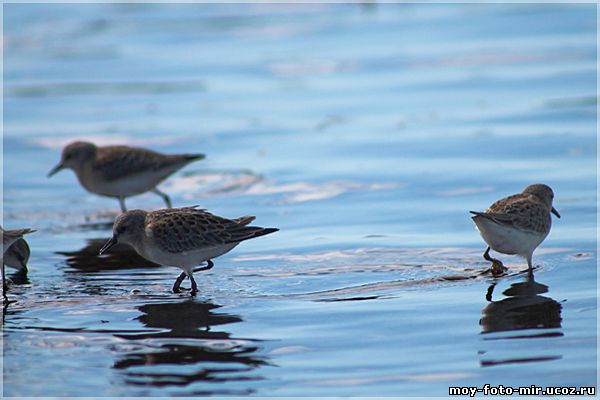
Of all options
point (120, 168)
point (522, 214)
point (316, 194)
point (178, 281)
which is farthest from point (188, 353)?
point (120, 168)

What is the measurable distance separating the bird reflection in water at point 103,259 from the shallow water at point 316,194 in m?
0.05

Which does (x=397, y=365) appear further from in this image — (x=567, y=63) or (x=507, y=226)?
(x=567, y=63)

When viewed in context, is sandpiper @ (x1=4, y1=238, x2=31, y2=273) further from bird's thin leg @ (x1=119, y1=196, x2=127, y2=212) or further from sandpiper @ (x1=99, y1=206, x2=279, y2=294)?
bird's thin leg @ (x1=119, y1=196, x2=127, y2=212)

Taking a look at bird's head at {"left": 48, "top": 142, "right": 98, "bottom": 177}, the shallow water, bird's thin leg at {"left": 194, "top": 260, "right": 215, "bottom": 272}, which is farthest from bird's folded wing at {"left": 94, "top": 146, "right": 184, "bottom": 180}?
bird's thin leg at {"left": 194, "top": 260, "right": 215, "bottom": 272}

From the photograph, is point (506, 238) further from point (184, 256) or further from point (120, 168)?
point (120, 168)

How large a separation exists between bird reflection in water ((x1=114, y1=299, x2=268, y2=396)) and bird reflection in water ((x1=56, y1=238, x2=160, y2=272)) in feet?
5.02

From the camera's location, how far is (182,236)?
8.83 m

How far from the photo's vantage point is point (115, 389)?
6695 mm

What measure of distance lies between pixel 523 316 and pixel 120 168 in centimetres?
548

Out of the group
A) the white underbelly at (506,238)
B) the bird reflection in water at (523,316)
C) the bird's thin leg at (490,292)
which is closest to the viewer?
the bird reflection in water at (523,316)

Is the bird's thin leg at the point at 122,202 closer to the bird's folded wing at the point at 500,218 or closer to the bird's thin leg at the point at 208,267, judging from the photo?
the bird's thin leg at the point at 208,267

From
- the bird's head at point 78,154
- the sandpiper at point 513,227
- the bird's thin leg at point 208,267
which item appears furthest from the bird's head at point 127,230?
the bird's head at point 78,154

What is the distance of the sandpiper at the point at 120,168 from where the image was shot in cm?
1205

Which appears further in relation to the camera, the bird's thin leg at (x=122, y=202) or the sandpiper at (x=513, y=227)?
the bird's thin leg at (x=122, y=202)
